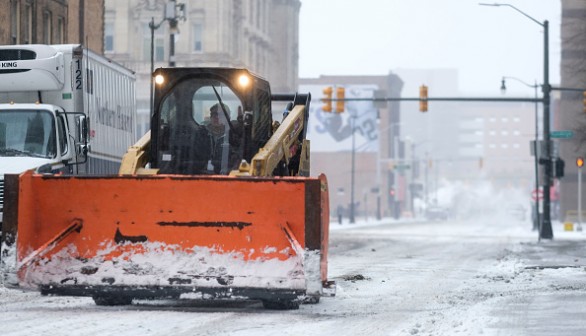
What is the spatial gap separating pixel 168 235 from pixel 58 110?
8267mm

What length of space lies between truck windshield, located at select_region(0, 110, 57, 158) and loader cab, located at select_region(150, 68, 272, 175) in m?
5.72

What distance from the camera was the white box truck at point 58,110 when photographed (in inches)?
816

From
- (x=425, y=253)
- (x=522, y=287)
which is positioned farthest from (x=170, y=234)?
(x=425, y=253)

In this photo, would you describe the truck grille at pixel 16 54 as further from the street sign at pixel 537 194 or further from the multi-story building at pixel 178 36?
the multi-story building at pixel 178 36

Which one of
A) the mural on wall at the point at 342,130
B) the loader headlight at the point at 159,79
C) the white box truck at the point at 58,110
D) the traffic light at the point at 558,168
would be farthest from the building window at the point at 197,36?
the loader headlight at the point at 159,79

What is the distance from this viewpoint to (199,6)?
96500mm

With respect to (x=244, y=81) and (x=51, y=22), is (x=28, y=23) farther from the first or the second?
(x=244, y=81)

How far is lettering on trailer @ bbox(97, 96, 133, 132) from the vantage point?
2588 cm

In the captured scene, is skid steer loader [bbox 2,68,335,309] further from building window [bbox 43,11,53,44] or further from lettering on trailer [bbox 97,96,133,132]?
building window [bbox 43,11,53,44]

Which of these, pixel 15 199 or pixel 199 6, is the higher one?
pixel 199 6

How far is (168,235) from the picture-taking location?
13586mm

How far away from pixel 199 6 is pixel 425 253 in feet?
214

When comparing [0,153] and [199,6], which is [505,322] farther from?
[199,6]

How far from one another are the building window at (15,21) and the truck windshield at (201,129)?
29.0m
